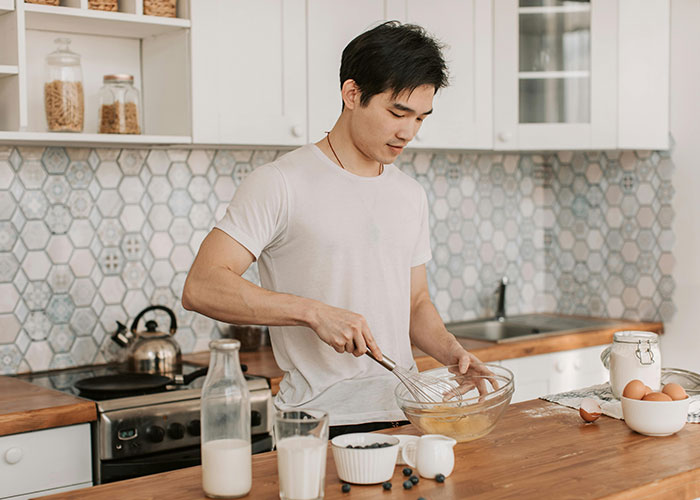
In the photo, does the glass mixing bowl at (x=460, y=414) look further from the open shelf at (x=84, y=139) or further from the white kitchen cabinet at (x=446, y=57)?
the white kitchen cabinet at (x=446, y=57)

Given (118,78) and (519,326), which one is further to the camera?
(519,326)

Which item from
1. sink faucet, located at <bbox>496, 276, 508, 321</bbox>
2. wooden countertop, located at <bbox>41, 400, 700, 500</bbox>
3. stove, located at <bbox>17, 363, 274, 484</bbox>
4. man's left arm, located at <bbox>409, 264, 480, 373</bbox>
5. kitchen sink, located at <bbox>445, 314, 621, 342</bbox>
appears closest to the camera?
wooden countertop, located at <bbox>41, 400, 700, 500</bbox>

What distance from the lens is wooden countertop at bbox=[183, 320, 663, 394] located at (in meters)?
3.09

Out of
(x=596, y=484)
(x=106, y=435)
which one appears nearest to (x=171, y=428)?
(x=106, y=435)

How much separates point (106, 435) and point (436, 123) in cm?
175

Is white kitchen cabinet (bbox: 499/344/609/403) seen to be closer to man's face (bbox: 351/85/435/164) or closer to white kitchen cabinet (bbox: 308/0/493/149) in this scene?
white kitchen cabinet (bbox: 308/0/493/149)

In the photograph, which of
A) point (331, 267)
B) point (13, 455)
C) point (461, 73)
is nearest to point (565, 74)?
point (461, 73)

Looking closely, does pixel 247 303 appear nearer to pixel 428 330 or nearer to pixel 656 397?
pixel 428 330

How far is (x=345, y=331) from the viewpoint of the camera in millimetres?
1773

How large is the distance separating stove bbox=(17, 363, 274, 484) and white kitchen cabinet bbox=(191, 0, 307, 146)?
33.6 inches

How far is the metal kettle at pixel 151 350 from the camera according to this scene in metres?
2.97

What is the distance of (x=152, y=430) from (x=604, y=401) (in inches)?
50.2

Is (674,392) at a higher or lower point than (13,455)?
higher

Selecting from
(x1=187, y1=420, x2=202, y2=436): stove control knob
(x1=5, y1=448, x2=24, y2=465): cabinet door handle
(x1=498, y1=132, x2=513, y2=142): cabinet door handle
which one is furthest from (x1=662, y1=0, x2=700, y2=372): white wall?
(x1=5, y1=448, x2=24, y2=465): cabinet door handle
